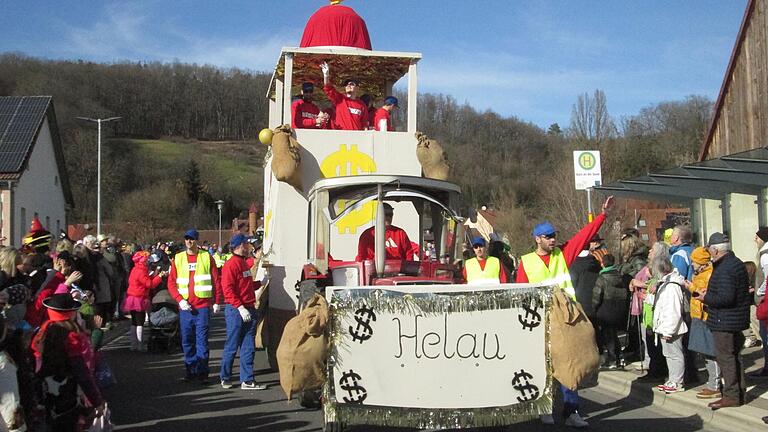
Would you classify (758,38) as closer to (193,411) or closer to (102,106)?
(193,411)

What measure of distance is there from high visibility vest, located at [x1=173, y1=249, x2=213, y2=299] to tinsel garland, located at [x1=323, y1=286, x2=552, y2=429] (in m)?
4.88

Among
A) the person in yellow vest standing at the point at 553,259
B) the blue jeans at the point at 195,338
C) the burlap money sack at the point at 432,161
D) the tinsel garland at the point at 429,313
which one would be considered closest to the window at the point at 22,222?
the blue jeans at the point at 195,338

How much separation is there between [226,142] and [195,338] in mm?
110155

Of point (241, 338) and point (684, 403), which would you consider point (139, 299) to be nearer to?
point (241, 338)

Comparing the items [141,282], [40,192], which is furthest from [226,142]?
[141,282]

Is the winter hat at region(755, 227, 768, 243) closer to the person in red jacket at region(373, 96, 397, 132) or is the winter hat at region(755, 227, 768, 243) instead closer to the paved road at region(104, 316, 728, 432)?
the paved road at region(104, 316, 728, 432)

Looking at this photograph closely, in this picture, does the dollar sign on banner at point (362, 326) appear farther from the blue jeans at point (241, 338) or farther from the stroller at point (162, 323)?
the stroller at point (162, 323)

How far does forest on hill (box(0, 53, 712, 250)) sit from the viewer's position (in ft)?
116

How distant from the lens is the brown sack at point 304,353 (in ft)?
19.1

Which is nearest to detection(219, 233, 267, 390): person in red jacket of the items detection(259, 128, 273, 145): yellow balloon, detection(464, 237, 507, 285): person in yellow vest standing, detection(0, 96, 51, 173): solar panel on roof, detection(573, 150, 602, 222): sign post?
detection(259, 128, 273, 145): yellow balloon

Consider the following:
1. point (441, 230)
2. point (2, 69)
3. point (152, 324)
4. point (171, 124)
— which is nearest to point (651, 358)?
point (441, 230)

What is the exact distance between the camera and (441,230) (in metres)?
8.57

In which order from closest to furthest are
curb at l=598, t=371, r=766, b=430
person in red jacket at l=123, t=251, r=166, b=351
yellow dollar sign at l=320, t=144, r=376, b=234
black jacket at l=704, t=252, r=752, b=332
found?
curb at l=598, t=371, r=766, b=430 < black jacket at l=704, t=252, r=752, b=332 < yellow dollar sign at l=320, t=144, r=376, b=234 < person in red jacket at l=123, t=251, r=166, b=351

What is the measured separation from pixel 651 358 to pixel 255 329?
5.09 metres
